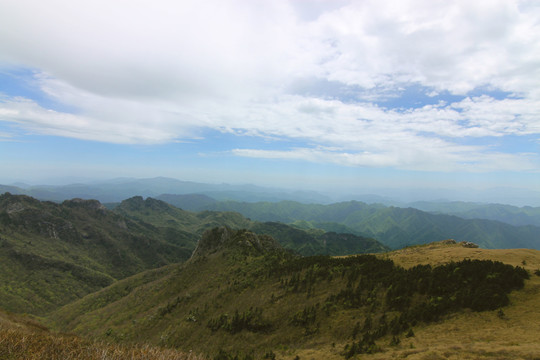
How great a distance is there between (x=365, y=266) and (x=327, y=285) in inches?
221

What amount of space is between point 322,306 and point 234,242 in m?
41.7

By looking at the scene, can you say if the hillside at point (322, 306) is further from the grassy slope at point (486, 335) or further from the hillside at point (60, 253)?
the hillside at point (60, 253)

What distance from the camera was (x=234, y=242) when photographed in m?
63.9

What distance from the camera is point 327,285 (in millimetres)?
29922

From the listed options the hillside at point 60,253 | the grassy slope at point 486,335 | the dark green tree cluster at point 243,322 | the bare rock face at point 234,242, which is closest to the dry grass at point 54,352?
the grassy slope at point 486,335

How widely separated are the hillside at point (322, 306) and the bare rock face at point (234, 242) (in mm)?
8193

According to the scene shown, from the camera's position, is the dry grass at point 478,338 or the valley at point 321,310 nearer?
the dry grass at point 478,338

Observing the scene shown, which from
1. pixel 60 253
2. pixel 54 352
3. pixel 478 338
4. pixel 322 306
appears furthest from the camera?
pixel 60 253

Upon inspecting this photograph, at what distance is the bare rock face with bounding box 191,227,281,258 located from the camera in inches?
2408

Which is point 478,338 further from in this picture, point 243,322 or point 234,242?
point 234,242

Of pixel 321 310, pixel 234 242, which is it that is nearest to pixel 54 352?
pixel 321 310

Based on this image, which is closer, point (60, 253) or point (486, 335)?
point (486, 335)

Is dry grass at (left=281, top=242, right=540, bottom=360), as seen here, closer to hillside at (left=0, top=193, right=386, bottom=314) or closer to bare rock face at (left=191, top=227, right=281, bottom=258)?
bare rock face at (left=191, top=227, right=281, bottom=258)

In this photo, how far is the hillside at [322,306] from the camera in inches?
693
